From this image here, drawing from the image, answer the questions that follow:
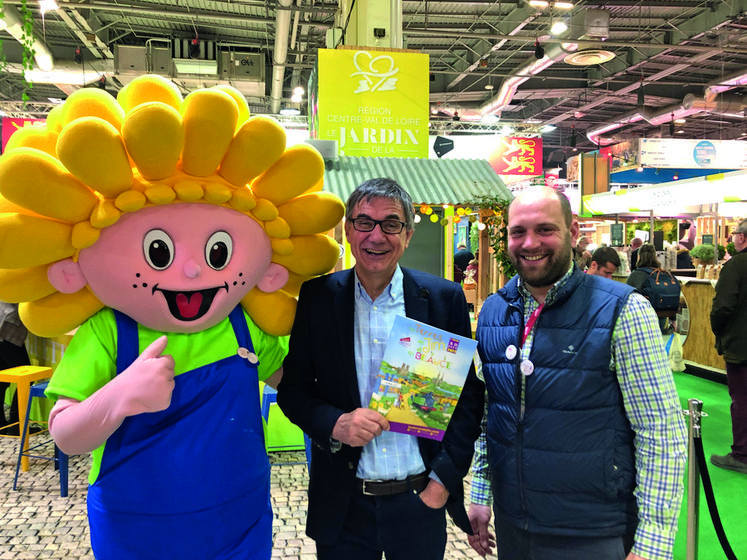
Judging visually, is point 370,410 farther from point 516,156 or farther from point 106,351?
point 516,156

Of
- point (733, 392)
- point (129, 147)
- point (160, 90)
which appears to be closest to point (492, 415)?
point (129, 147)

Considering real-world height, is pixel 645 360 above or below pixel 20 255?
below

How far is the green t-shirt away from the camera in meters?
1.74

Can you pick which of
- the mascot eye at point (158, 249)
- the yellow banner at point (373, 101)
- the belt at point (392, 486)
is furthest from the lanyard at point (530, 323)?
the yellow banner at point (373, 101)

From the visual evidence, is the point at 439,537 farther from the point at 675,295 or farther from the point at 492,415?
the point at 675,295

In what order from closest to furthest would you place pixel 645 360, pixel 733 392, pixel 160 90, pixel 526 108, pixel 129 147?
pixel 645 360 < pixel 129 147 < pixel 160 90 < pixel 733 392 < pixel 526 108

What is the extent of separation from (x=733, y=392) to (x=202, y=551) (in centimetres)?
422

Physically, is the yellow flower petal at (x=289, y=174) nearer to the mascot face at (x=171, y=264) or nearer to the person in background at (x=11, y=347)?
the mascot face at (x=171, y=264)

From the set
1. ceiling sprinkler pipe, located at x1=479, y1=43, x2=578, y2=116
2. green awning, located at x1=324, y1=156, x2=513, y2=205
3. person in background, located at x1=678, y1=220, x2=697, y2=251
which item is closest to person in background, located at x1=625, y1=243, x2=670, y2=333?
green awning, located at x1=324, y1=156, x2=513, y2=205

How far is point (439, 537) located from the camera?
69.2 inches

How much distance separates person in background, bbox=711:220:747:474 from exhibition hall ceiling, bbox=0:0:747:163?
17.5ft

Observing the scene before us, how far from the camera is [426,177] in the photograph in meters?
6.04

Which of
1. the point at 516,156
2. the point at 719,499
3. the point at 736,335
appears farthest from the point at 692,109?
the point at 719,499

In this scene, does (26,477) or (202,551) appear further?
(26,477)
